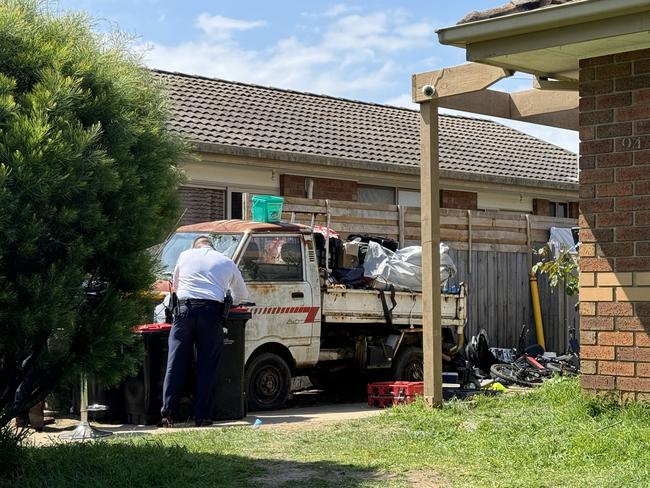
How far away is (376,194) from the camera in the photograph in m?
21.4

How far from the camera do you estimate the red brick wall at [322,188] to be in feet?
64.2

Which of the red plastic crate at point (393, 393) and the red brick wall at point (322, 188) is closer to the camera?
the red plastic crate at point (393, 393)

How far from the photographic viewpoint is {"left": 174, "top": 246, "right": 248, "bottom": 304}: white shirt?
11.0 m

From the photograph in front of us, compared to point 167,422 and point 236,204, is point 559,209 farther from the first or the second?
point 167,422

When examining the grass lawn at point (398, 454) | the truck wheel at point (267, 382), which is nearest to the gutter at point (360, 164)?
the truck wheel at point (267, 382)

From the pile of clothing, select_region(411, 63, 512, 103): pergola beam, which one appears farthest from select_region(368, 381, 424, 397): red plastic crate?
select_region(411, 63, 512, 103): pergola beam

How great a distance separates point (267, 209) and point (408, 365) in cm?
272

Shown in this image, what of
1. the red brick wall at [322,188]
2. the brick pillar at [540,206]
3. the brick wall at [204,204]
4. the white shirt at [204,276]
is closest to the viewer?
the white shirt at [204,276]

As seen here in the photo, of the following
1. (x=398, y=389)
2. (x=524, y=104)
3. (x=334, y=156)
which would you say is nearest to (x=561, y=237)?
(x=334, y=156)

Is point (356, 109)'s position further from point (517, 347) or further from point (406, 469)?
point (406, 469)

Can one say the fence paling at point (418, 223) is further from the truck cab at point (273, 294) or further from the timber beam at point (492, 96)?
the timber beam at point (492, 96)

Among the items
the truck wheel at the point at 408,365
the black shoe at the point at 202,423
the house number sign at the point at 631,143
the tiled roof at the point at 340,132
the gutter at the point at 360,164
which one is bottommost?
the black shoe at the point at 202,423

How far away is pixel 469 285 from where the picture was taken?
18109mm

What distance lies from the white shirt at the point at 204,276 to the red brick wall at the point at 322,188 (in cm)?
836
